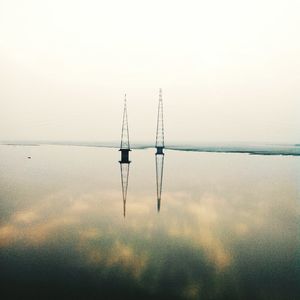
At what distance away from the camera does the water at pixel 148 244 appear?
1080cm

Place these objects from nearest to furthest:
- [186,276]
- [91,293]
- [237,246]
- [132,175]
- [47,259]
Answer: [91,293] < [186,276] < [47,259] < [237,246] < [132,175]

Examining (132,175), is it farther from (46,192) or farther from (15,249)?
(15,249)

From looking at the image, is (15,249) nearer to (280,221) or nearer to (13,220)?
(13,220)

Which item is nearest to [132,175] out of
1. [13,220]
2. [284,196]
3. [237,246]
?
[284,196]

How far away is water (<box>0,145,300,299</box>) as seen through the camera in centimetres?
1080

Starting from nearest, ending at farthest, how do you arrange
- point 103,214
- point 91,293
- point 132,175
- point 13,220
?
point 91,293
point 13,220
point 103,214
point 132,175

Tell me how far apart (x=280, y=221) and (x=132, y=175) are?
2294cm

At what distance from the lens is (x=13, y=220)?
63.2 ft

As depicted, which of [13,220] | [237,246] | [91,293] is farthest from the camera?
[13,220]

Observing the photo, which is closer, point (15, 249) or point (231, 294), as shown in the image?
point (231, 294)

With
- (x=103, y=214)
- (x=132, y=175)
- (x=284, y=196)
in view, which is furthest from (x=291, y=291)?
(x=132, y=175)

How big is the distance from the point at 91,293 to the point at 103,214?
11.0 m

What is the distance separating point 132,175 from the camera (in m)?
40.9

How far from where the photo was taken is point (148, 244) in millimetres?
15273
